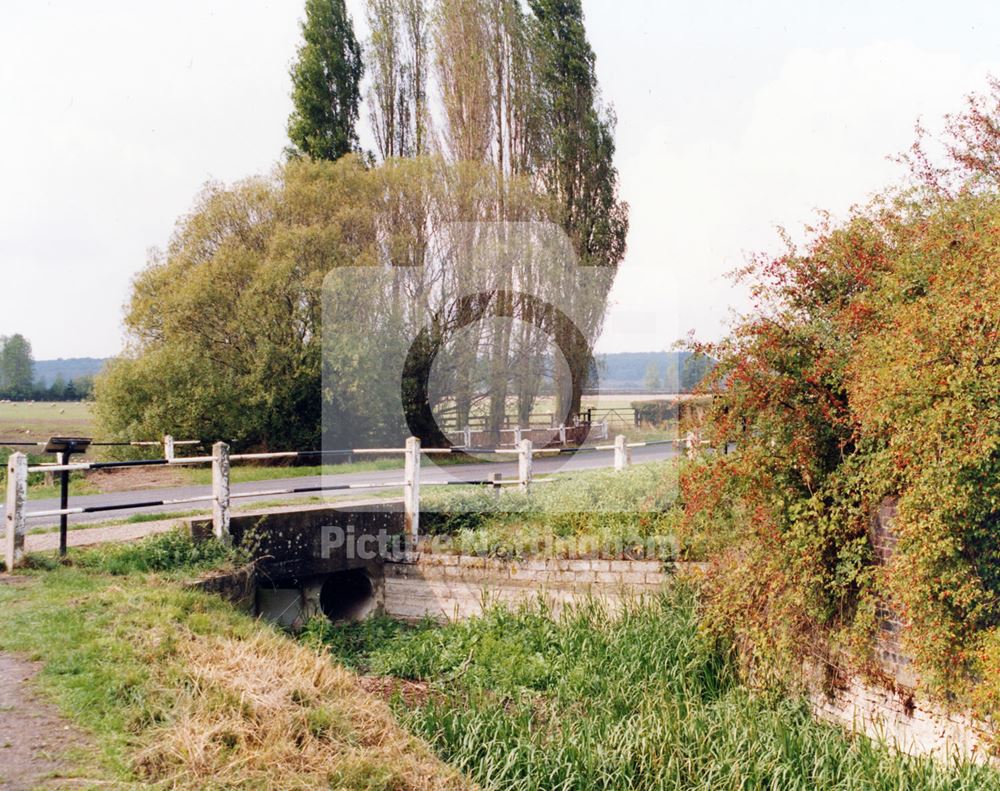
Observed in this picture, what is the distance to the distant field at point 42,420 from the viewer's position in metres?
23.0

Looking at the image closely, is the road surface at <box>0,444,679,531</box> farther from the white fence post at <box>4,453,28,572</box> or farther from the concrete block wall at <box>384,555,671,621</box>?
the white fence post at <box>4,453,28,572</box>

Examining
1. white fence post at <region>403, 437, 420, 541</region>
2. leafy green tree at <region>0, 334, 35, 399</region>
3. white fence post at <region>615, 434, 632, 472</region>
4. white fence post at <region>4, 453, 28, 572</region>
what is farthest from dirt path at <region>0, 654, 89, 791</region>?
leafy green tree at <region>0, 334, 35, 399</region>

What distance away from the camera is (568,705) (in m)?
8.20

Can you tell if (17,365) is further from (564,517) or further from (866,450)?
(866,450)

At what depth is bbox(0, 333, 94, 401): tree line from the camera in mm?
37094

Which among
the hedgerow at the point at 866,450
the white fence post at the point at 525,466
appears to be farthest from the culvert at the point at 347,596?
the hedgerow at the point at 866,450

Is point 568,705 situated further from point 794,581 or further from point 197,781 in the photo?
point 197,781

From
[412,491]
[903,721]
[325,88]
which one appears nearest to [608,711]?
[903,721]

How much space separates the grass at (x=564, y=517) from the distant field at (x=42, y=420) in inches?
548

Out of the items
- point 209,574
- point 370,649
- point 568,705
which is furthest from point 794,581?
point 209,574

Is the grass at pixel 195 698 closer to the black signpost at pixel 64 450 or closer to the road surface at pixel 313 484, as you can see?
the black signpost at pixel 64 450

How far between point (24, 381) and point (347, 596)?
34125mm

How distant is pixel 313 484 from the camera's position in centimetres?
1628

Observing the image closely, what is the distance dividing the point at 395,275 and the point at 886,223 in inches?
617
